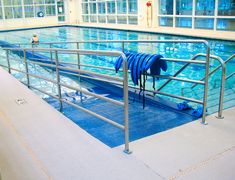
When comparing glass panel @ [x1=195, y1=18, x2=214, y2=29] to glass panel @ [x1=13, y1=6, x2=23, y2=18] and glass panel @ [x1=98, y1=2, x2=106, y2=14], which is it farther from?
glass panel @ [x1=13, y1=6, x2=23, y2=18]

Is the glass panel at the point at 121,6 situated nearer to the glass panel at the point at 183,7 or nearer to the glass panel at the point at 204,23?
the glass panel at the point at 183,7

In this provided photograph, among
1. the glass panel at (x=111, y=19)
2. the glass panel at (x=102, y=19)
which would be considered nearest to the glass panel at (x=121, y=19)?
the glass panel at (x=111, y=19)

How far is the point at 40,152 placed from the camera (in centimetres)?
248

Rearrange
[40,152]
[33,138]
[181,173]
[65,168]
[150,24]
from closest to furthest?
[181,173] → [65,168] → [40,152] → [33,138] → [150,24]

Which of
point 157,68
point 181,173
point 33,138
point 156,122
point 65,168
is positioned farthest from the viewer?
point 157,68

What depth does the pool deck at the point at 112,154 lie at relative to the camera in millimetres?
2100

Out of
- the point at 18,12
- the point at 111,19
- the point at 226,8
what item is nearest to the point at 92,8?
the point at 111,19

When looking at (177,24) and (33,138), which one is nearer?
(33,138)

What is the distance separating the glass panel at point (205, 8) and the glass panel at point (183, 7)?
577 millimetres

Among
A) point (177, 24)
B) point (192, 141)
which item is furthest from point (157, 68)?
point (177, 24)

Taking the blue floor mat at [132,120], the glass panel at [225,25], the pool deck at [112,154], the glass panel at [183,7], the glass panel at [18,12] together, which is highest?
the glass panel at [18,12]

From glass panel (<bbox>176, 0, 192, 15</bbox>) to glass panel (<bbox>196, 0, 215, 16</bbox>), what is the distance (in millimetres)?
577

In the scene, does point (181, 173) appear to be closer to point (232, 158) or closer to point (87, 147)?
point (232, 158)

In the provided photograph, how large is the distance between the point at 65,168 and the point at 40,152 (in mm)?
401
